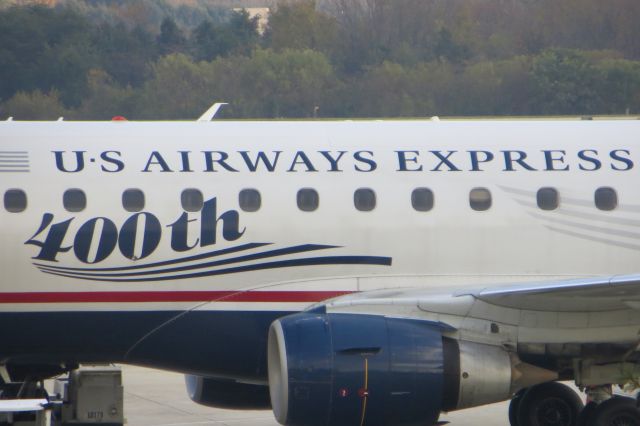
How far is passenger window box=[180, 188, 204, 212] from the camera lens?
13.0 m

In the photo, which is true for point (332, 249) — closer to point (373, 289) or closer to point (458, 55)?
point (373, 289)

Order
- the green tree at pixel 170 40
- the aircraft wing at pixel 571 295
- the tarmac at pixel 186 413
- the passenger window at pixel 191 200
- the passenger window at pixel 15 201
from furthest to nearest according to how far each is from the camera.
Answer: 1. the green tree at pixel 170 40
2. the tarmac at pixel 186 413
3. the passenger window at pixel 191 200
4. the passenger window at pixel 15 201
5. the aircraft wing at pixel 571 295

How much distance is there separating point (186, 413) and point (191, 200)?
4.73 meters

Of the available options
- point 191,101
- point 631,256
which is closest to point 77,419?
point 631,256

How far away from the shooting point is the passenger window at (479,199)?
13359mm

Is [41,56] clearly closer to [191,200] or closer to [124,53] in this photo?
[124,53]

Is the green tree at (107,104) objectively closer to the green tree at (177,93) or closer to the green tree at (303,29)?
the green tree at (177,93)

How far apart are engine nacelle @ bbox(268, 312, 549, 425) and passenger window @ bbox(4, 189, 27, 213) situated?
2595mm

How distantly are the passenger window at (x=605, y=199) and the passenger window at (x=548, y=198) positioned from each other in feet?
1.34

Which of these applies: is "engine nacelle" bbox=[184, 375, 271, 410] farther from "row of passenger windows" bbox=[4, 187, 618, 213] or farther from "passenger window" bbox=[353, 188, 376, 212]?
"passenger window" bbox=[353, 188, 376, 212]

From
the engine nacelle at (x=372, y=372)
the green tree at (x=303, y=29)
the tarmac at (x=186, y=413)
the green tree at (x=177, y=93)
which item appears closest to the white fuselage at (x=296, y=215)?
the engine nacelle at (x=372, y=372)

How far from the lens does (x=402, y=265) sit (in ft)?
43.3

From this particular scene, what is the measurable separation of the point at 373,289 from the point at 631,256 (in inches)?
101

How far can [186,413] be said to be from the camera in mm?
16953
